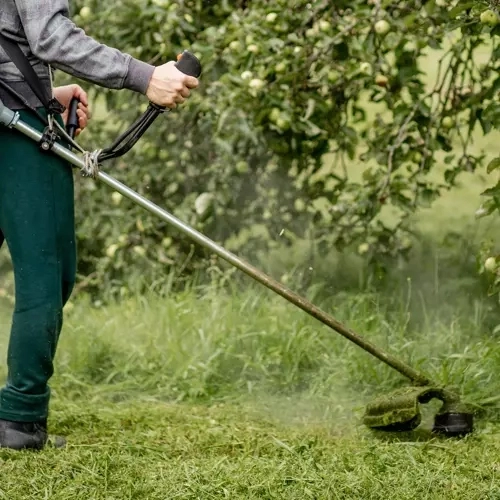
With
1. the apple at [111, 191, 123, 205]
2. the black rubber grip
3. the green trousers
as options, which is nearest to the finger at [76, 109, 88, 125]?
the green trousers

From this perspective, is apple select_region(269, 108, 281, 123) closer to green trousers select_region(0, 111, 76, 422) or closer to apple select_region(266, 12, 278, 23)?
apple select_region(266, 12, 278, 23)

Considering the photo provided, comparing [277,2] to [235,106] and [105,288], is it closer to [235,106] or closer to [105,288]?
[235,106]

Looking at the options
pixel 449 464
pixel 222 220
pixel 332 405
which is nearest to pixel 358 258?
pixel 222 220

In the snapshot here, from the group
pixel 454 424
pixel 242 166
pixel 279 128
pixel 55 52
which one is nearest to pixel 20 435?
pixel 55 52

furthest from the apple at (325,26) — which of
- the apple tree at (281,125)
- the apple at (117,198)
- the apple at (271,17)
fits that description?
the apple at (117,198)

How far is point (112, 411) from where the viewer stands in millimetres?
4047

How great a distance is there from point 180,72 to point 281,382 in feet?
5.00

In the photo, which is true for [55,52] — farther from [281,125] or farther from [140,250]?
[140,250]

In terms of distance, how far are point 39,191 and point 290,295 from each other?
774 mm

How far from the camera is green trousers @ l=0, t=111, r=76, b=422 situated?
3.28 meters

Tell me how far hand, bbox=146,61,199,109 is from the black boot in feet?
3.30

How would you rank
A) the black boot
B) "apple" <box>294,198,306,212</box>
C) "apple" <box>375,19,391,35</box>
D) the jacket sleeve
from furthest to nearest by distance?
"apple" <box>294,198,306,212</box> < "apple" <box>375,19,391,35</box> < the black boot < the jacket sleeve

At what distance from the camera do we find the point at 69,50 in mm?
3123

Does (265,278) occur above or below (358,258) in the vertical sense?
above
